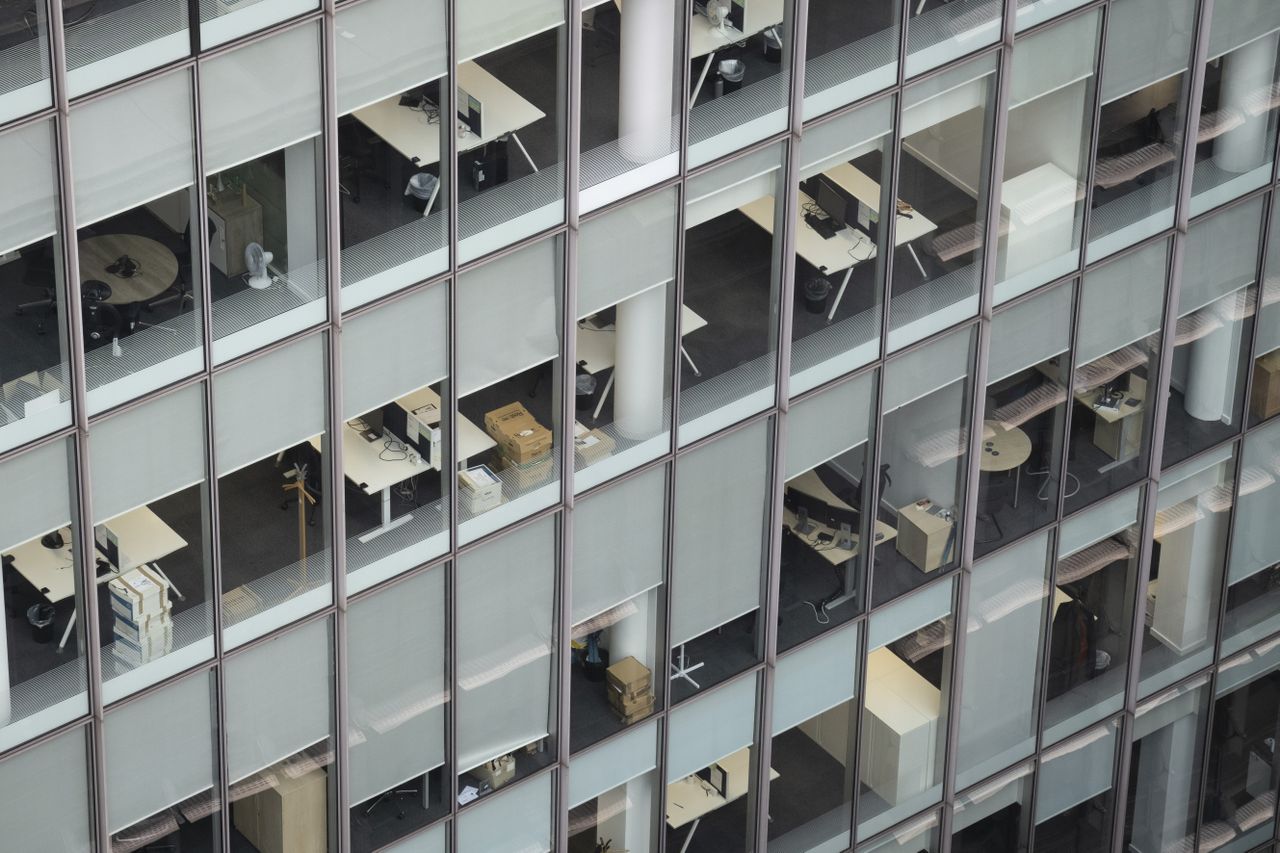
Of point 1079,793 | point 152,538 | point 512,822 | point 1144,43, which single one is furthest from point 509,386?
point 1079,793

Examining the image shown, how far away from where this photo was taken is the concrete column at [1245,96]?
35.8 m

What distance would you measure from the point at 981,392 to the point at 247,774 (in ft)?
34.3

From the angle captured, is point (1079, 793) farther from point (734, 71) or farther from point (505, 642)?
point (734, 71)

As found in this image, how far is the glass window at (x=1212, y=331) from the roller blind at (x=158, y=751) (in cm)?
1434

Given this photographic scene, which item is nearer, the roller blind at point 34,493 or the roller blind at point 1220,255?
the roller blind at point 34,493

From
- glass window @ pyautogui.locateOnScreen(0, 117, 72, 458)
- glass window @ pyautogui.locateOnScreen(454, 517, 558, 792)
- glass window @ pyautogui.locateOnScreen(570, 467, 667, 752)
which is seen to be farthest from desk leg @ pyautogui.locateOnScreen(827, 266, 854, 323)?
glass window @ pyautogui.locateOnScreen(0, 117, 72, 458)

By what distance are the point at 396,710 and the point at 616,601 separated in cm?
303

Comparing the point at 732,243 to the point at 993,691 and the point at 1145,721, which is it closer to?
the point at 993,691

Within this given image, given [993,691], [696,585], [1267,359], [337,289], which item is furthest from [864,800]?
[337,289]

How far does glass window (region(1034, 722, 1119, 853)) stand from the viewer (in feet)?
127

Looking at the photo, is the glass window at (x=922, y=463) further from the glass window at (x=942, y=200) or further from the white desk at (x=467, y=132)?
the white desk at (x=467, y=132)

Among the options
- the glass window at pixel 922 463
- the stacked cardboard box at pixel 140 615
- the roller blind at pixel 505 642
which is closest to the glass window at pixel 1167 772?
the glass window at pixel 922 463

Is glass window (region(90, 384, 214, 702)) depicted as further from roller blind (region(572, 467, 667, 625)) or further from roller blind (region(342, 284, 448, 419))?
roller blind (region(572, 467, 667, 625))

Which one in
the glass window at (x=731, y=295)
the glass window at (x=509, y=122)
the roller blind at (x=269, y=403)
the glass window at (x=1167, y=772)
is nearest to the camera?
the roller blind at (x=269, y=403)
